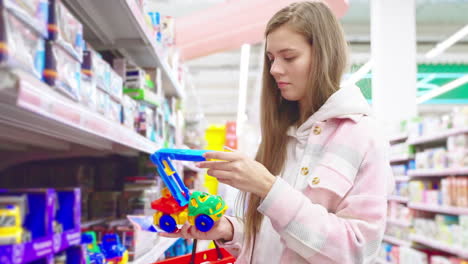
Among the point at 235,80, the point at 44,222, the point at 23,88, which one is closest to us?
the point at 23,88

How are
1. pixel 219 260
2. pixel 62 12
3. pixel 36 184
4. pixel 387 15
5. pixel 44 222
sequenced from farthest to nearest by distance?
pixel 387 15 → pixel 36 184 → pixel 219 260 → pixel 62 12 → pixel 44 222

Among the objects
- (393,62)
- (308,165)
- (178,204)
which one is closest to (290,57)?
(308,165)

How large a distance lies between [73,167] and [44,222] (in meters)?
1.05

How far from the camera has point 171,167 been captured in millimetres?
1287

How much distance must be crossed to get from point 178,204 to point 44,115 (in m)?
0.59

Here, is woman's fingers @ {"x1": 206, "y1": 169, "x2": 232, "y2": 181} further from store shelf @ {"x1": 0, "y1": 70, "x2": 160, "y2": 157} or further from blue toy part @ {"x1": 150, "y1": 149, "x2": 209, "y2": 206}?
store shelf @ {"x1": 0, "y1": 70, "x2": 160, "y2": 157}

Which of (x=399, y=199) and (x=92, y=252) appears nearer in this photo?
(x=92, y=252)

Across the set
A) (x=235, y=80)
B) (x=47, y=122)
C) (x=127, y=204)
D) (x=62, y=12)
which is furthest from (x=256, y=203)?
(x=235, y=80)

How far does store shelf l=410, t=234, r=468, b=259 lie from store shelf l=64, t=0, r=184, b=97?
10.5ft

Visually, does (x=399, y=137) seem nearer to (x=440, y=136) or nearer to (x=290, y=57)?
(x=440, y=136)

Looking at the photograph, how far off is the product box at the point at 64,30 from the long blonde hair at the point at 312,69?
2.07 feet

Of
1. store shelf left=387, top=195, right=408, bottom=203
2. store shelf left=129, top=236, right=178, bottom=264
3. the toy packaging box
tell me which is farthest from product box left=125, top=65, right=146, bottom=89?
store shelf left=387, top=195, right=408, bottom=203

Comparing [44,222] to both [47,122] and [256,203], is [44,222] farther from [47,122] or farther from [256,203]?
[256,203]

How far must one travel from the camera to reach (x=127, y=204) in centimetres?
219
